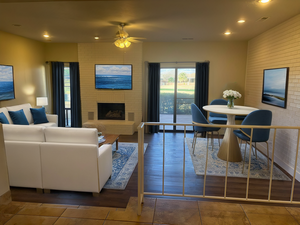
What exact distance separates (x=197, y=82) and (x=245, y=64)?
1.36 meters

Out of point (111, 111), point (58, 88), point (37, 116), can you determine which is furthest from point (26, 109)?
point (111, 111)

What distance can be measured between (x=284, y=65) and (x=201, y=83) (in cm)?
248

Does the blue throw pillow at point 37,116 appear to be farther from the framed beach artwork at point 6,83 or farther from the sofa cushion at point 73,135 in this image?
the sofa cushion at point 73,135

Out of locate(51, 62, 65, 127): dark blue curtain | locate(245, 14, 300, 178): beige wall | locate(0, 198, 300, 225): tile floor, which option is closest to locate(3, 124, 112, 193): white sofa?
locate(0, 198, 300, 225): tile floor

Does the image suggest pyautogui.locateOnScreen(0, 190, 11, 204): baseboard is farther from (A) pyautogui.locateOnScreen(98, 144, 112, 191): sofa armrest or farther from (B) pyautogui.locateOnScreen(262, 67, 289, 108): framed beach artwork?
(B) pyautogui.locateOnScreen(262, 67, 289, 108): framed beach artwork

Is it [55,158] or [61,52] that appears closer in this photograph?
[55,158]

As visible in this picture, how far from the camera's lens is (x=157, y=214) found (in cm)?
228

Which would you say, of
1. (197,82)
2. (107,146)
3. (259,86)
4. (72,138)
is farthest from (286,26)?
(72,138)

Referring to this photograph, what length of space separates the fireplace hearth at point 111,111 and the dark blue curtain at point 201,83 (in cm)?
220

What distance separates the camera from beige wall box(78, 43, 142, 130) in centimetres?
648

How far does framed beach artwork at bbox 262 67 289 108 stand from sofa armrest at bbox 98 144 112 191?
123 inches

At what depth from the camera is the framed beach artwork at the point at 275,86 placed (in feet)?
13.2

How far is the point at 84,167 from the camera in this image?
2.98m

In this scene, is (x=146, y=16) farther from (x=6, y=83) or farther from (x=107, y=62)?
(x=6, y=83)
